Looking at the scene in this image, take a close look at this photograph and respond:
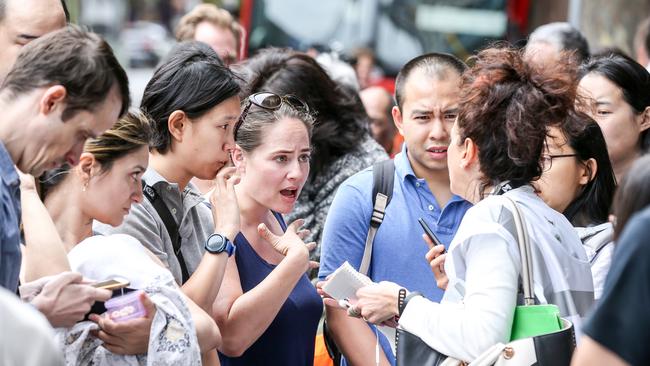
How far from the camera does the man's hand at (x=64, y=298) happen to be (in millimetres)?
3061

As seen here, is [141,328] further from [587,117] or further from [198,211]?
[587,117]

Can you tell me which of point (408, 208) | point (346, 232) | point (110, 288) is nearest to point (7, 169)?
point (110, 288)

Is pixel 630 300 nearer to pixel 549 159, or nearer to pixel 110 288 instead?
pixel 110 288

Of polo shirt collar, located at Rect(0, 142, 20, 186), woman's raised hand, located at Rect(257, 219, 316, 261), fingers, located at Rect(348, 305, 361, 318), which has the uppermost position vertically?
polo shirt collar, located at Rect(0, 142, 20, 186)

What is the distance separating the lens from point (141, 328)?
3.29 m

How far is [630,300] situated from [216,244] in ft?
6.18

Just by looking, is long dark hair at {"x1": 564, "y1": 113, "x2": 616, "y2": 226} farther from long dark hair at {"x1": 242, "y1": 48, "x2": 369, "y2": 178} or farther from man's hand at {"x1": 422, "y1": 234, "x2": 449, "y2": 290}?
long dark hair at {"x1": 242, "y1": 48, "x2": 369, "y2": 178}

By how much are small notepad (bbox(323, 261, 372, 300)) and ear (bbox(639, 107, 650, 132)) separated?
5.98 ft

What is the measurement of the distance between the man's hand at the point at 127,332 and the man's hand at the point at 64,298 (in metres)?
0.16

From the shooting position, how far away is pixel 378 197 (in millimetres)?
4648

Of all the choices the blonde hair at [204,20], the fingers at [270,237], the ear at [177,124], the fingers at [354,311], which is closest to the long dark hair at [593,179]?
the fingers at [354,311]

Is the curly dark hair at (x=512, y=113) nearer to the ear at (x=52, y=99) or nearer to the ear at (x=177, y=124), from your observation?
the ear at (x=177, y=124)

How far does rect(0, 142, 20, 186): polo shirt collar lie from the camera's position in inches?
111

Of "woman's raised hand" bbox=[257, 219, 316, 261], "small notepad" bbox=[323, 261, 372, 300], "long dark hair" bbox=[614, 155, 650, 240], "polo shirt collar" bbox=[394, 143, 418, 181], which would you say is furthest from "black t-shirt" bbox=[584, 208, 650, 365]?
"polo shirt collar" bbox=[394, 143, 418, 181]
